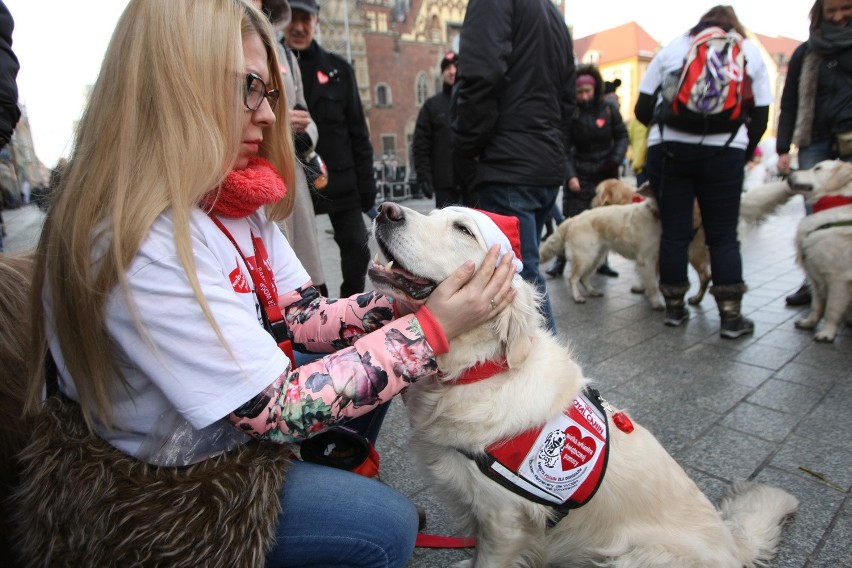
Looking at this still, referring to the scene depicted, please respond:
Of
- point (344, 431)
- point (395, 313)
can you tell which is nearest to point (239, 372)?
point (344, 431)

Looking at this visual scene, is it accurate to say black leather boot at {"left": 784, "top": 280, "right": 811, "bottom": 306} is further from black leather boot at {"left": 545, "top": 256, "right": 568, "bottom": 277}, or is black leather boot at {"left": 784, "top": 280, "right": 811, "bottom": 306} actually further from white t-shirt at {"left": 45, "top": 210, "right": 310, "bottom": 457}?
white t-shirt at {"left": 45, "top": 210, "right": 310, "bottom": 457}

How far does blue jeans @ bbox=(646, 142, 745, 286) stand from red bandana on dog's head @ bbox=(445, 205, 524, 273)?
2.72 meters

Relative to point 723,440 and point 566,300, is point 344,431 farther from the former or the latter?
point 566,300

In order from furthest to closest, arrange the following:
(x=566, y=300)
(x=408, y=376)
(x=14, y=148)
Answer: (x=566, y=300)
(x=14, y=148)
(x=408, y=376)

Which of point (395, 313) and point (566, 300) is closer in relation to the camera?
point (395, 313)

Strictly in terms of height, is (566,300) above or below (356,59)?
below

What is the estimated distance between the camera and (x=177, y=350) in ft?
3.47

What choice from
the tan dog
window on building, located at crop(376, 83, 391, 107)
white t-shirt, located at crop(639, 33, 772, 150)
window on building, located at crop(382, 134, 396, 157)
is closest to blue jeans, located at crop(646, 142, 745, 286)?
white t-shirt, located at crop(639, 33, 772, 150)

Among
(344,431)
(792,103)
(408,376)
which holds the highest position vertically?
(792,103)

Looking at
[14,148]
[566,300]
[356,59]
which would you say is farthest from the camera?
[356,59]

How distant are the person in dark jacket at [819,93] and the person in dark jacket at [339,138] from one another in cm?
378

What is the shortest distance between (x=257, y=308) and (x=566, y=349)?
1098mm

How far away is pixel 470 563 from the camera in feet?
5.88

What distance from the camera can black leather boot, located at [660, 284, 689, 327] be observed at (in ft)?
13.8
